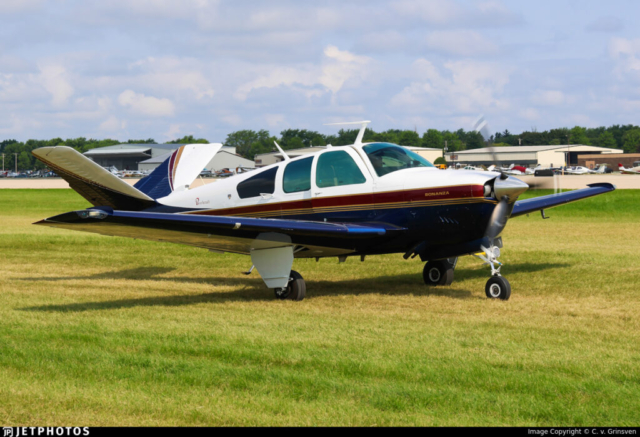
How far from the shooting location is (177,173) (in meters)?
13.8

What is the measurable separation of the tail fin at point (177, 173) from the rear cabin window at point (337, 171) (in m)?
3.60

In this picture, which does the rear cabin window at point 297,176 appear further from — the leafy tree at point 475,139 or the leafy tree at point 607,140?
the leafy tree at point 607,140

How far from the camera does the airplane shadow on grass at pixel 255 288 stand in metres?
10.2

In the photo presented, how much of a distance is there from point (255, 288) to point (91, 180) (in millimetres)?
3444

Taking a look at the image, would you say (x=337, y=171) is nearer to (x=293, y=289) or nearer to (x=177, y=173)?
(x=293, y=289)

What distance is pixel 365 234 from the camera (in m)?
Answer: 9.96

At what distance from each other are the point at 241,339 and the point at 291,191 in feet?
12.8

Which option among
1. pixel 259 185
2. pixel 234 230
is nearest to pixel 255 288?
pixel 259 185

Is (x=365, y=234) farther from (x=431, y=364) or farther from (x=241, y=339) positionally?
(x=431, y=364)

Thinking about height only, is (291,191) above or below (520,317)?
above

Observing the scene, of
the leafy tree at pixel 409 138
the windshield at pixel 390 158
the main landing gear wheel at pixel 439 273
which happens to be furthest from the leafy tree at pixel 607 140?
the windshield at pixel 390 158

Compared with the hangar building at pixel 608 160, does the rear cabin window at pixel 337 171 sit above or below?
below

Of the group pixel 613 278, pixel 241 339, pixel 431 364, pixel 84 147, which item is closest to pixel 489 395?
pixel 431 364

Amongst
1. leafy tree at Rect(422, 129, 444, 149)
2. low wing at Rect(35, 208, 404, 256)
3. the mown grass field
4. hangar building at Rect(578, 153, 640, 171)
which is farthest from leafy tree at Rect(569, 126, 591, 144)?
low wing at Rect(35, 208, 404, 256)
